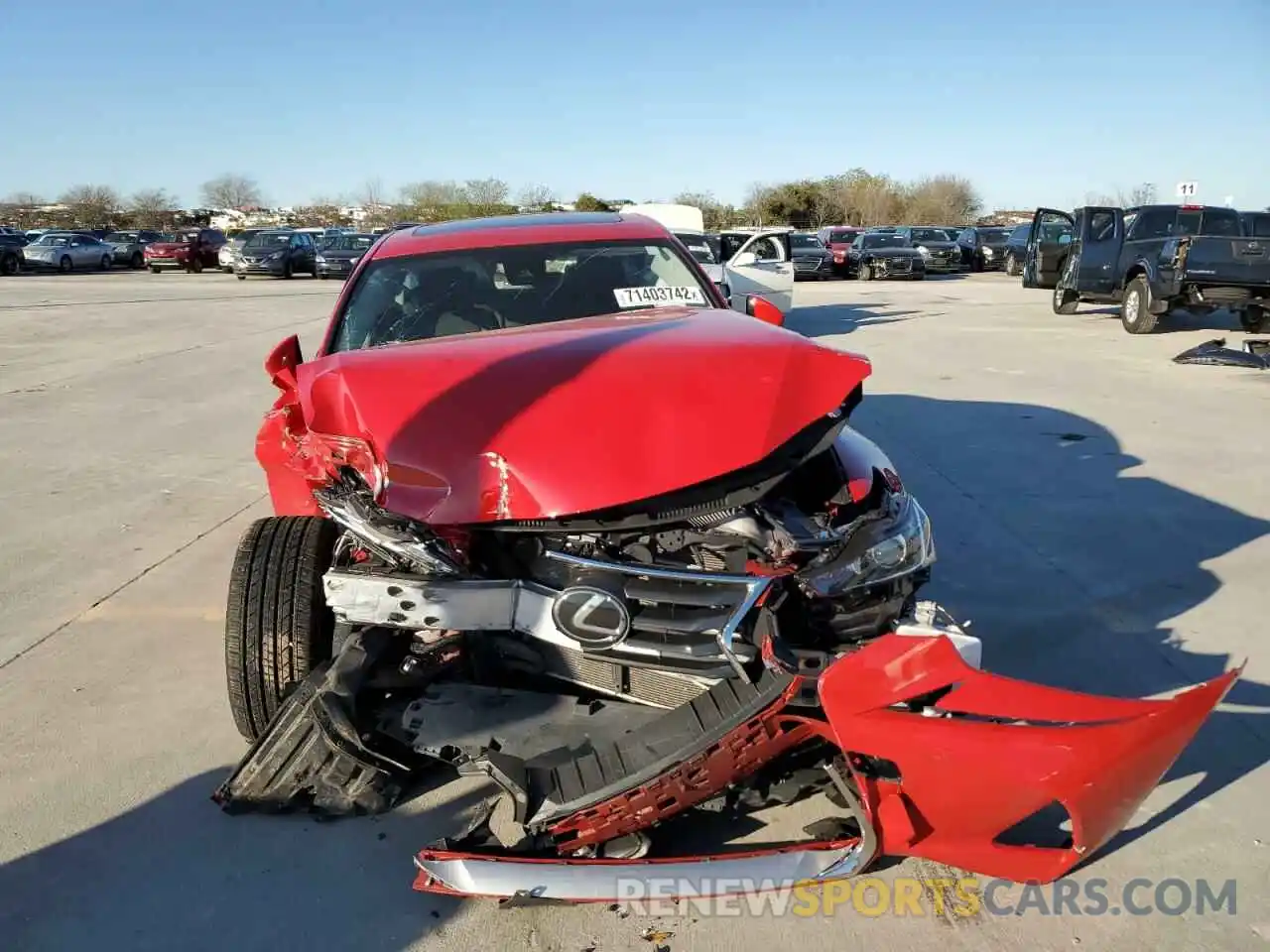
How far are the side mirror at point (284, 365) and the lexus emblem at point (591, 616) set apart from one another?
1.54m

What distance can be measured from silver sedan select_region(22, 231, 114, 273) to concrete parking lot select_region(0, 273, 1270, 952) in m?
27.2

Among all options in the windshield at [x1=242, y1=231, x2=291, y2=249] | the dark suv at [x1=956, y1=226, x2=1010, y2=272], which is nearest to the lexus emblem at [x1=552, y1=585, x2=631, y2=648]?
the windshield at [x1=242, y1=231, x2=291, y2=249]

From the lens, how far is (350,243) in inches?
1180

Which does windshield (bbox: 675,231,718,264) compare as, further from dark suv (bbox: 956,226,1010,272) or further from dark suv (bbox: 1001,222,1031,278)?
dark suv (bbox: 956,226,1010,272)

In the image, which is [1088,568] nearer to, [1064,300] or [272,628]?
[272,628]

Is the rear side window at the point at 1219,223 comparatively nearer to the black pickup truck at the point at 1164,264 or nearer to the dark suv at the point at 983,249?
the black pickup truck at the point at 1164,264

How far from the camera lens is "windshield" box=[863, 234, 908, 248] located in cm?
2803

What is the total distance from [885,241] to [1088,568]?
82.9 feet

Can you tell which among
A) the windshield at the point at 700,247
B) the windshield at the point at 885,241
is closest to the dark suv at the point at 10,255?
the windshield at the point at 885,241

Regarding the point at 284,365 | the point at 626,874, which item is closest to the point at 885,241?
the point at 284,365

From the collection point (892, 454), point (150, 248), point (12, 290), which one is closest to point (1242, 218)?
point (892, 454)

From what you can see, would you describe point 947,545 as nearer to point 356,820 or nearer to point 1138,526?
point 1138,526

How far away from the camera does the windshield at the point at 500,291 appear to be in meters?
4.00

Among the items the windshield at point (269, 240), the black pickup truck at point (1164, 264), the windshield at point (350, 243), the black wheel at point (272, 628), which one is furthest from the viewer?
the windshield at point (269, 240)
